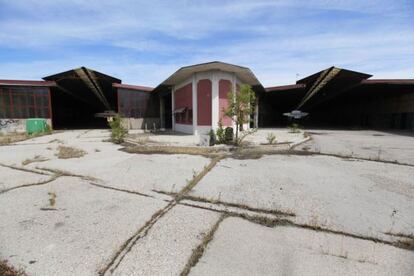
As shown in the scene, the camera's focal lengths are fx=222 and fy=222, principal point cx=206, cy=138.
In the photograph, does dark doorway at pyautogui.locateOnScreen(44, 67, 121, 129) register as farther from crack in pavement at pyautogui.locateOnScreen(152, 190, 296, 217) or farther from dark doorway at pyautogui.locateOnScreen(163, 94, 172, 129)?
crack in pavement at pyautogui.locateOnScreen(152, 190, 296, 217)

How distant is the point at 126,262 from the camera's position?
7.55 feet

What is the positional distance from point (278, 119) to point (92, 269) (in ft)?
110

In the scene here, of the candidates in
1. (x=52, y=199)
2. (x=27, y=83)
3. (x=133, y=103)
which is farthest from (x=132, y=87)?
(x=52, y=199)

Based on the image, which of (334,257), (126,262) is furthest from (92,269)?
(334,257)

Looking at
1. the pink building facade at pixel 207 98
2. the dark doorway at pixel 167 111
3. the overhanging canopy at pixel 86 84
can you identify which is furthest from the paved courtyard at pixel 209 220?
the dark doorway at pixel 167 111

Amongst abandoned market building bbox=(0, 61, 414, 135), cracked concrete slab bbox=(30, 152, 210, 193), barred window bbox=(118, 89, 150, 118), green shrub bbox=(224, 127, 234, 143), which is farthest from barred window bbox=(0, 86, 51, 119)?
green shrub bbox=(224, 127, 234, 143)

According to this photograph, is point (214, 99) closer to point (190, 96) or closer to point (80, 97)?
point (190, 96)

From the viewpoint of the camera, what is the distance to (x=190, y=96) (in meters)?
16.1

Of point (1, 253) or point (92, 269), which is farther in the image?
point (1, 253)

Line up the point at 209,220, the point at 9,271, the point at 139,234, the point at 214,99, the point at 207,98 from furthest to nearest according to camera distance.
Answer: the point at 207,98 → the point at 214,99 → the point at 209,220 → the point at 139,234 → the point at 9,271

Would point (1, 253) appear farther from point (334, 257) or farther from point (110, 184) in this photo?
point (334, 257)

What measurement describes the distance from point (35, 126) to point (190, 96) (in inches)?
484

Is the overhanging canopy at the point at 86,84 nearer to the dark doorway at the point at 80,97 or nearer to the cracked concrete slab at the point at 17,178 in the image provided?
the dark doorway at the point at 80,97

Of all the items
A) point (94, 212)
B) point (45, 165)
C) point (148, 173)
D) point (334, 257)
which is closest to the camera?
point (334, 257)
